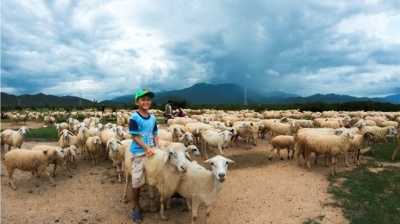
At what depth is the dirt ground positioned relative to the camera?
25.5 feet

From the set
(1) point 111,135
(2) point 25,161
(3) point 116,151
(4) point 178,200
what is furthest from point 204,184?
(1) point 111,135

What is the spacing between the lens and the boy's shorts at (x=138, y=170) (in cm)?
704

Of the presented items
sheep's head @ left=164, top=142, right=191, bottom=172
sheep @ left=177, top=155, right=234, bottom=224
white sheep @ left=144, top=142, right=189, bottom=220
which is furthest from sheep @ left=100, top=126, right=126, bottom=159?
sheep's head @ left=164, top=142, right=191, bottom=172

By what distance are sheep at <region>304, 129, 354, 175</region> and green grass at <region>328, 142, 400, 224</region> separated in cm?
85

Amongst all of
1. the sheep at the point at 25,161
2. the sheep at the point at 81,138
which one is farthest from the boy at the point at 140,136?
the sheep at the point at 81,138

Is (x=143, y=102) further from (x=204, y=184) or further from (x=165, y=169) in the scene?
(x=204, y=184)

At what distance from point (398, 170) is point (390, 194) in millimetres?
2933

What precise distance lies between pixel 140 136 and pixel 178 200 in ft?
9.31

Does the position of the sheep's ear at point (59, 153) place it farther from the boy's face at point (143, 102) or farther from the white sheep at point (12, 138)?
the boy's face at point (143, 102)

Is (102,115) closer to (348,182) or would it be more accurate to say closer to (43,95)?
(348,182)

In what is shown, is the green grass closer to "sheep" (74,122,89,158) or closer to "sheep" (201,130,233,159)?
"sheep" (201,130,233,159)

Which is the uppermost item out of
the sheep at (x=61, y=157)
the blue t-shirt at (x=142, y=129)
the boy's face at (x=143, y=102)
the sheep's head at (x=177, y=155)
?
the boy's face at (x=143, y=102)

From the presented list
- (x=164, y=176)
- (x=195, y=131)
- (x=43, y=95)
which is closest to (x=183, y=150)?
(x=164, y=176)

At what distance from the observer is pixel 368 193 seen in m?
9.34
